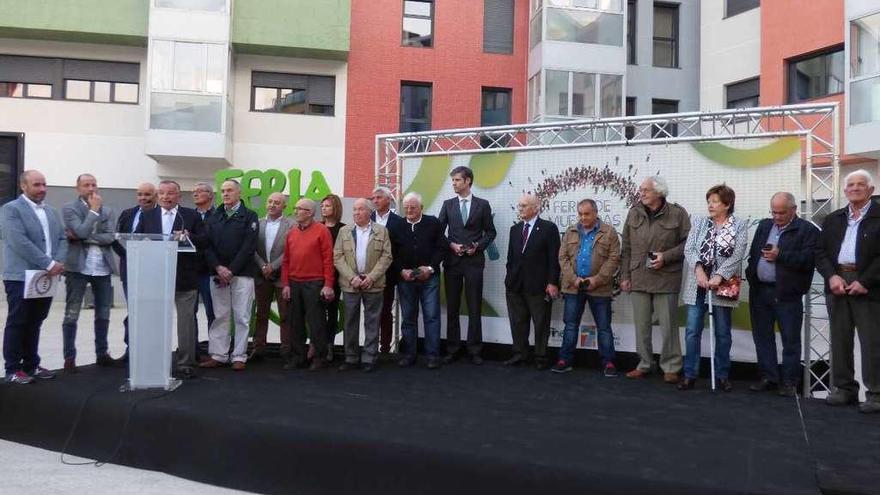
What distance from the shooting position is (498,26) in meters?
19.0

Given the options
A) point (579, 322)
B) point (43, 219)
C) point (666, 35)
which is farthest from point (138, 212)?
point (666, 35)

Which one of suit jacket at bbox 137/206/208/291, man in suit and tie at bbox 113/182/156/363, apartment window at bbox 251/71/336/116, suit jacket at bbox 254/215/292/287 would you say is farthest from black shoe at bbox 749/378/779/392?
apartment window at bbox 251/71/336/116

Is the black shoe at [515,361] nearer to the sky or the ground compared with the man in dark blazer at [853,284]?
nearer to the ground

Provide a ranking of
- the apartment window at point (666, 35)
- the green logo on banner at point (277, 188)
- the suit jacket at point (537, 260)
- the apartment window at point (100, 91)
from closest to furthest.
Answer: the suit jacket at point (537, 260) → the green logo on banner at point (277, 188) → the apartment window at point (100, 91) → the apartment window at point (666, 35)

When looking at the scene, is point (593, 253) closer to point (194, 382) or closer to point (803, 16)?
point (194, 382)

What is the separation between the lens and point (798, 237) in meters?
5.48

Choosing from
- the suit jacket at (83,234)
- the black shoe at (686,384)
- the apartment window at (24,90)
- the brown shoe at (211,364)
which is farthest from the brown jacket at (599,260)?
the apartment window at (24,90)

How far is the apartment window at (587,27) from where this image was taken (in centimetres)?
1811

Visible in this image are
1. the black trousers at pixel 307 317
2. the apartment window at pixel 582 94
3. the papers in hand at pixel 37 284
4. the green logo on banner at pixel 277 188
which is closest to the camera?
the papers in hand at pixel 37 284

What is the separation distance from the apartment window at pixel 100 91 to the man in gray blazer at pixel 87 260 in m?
12.2

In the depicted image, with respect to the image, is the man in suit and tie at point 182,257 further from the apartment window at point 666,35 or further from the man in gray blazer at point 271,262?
the apartment window at point 666,35

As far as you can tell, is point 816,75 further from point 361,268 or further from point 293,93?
point 361,268

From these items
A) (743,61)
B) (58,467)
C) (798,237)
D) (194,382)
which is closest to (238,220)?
(194,382)

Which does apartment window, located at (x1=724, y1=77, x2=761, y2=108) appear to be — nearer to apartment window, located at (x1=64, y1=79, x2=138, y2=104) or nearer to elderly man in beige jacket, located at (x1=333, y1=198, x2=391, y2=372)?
elderly man in beige jacket, located at (x1=333, y1=198, x2=391, y2=372)
